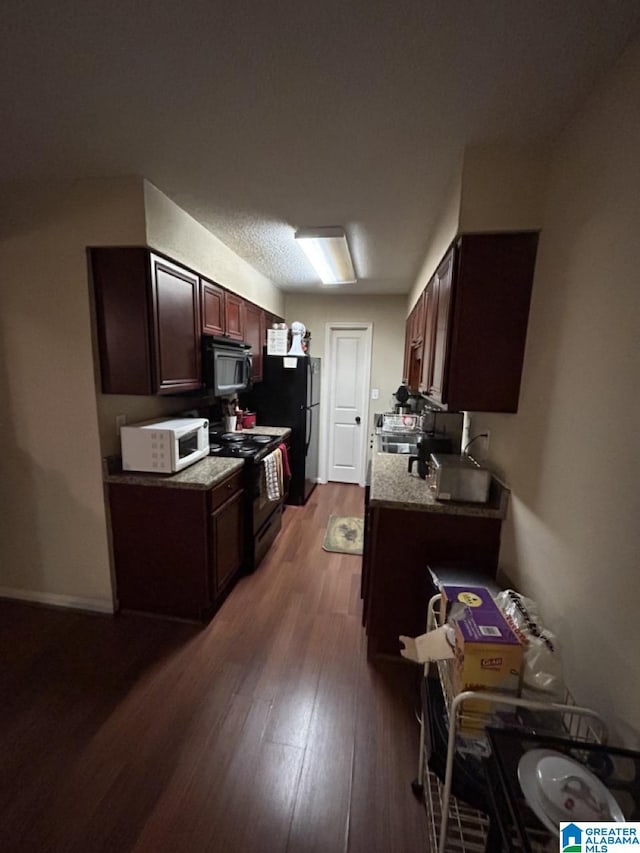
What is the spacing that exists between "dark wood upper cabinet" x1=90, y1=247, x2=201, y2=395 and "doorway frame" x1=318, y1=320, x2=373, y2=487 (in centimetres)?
264

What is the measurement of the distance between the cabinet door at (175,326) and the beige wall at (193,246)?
0.10 metres

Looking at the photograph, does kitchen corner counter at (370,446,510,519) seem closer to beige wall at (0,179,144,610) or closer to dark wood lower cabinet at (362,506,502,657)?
dark wood lower cabinet at (362,506,502,657)

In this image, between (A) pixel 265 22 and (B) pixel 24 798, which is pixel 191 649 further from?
(A) pixel 265 22

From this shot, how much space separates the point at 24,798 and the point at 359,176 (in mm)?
2896

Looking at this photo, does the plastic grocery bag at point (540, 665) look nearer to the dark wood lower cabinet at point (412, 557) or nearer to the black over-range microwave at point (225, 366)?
the dark wood lower cabinet at point (412, 557)

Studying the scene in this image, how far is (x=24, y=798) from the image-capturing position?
1240mm

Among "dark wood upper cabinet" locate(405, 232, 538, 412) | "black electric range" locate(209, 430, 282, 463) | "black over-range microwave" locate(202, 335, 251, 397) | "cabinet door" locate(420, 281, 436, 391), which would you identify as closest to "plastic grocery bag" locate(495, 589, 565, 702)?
"dark wood upper cabinet" locate(405, 232, 538, 412)

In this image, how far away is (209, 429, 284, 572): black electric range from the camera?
8.16 ft

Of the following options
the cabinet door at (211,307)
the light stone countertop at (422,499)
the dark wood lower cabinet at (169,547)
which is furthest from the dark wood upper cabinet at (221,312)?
the light stone countertop at (422,499)

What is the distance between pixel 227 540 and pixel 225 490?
13.8 inches

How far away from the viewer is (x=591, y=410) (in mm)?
1103

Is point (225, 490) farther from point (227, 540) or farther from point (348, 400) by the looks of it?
point (348, 400)

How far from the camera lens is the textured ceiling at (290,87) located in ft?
3.08

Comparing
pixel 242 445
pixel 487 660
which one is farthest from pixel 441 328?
pixel 242 445
